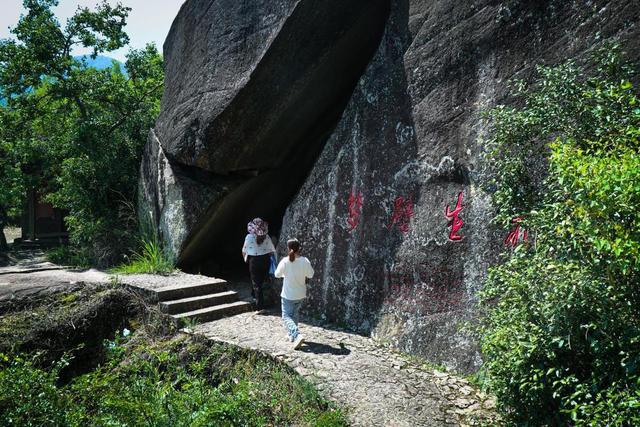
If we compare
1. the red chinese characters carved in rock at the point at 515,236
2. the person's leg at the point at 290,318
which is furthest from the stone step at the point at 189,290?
the red chinese characters carved in rock at the point at 515,236

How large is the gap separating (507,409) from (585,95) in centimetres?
276

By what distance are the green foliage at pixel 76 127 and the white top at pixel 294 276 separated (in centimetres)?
564

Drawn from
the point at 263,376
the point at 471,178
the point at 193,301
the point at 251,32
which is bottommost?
the point at 263,376

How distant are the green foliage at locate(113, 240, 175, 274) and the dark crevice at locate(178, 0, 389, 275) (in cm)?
40

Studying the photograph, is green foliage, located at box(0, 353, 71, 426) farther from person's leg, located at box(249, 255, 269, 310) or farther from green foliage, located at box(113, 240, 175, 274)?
green foliage, located at box(113, 240, 175, 274)

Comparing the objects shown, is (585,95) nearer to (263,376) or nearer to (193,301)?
(263,376)

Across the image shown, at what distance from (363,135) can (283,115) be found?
1.98m

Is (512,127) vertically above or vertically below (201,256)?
above

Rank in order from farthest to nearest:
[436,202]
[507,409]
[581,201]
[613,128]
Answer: [436,202] → [507,409] → [613,128] → [581,201]

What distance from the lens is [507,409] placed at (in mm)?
4469

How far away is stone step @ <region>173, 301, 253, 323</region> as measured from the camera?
7.77 m

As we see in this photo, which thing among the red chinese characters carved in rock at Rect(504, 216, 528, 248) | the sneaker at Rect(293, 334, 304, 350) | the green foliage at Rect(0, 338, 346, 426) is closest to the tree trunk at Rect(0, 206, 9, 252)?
the green foliage at Rect(0, 338, 346, 426)

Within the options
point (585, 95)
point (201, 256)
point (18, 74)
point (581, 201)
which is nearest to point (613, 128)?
point (585, 95)

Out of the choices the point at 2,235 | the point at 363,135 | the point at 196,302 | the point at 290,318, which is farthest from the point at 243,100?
the point at 2,235
